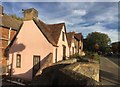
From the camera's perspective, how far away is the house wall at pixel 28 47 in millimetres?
19844

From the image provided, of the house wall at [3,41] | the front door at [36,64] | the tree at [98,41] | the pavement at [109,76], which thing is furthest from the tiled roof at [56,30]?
the tree at [98,41]

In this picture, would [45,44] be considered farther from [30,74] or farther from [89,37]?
[89,37]

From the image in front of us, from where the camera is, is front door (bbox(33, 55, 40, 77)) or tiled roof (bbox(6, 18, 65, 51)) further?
tiled roof (bbox(6, 18, 65, 51))

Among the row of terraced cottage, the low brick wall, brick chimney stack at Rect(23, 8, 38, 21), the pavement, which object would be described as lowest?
the pavement

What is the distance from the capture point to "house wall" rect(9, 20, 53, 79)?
19844 millimetres

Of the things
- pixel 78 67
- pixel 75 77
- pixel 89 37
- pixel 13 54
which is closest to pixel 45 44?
pixel 13 54

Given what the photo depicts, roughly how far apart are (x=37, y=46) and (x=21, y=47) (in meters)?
2.41

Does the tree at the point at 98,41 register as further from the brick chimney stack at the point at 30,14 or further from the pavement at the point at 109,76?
the brick chimney stack at the point at 30,14

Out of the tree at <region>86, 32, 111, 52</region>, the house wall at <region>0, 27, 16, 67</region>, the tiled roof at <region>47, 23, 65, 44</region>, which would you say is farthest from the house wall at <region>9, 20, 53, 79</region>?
the tree at <region>86, 32, 111, 52</region>

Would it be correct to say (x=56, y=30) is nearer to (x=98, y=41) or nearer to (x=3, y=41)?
(x=3, y=41)

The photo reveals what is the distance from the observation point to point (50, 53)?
1933 centimetres

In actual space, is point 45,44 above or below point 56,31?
below

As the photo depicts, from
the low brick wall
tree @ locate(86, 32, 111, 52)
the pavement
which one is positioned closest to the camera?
the low brick wall

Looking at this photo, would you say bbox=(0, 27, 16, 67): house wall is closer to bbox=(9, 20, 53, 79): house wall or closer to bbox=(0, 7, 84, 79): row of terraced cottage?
bbox=(0, 7, 84, 79): row of terraced cottage
